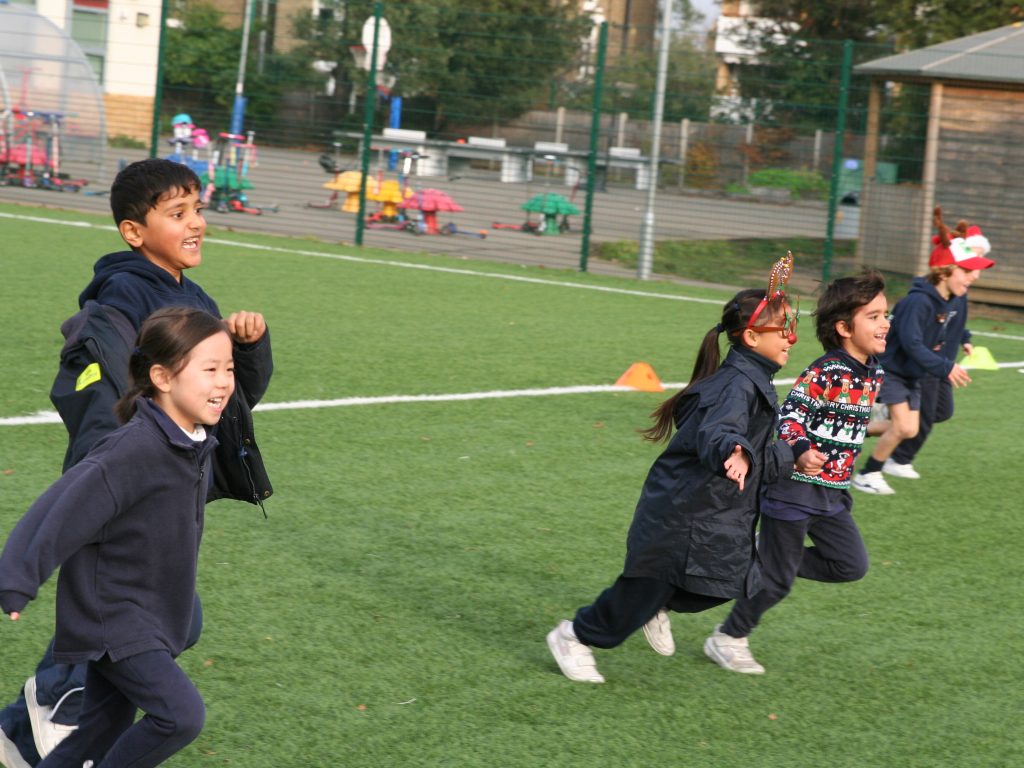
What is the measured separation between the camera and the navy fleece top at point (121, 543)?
2941mm

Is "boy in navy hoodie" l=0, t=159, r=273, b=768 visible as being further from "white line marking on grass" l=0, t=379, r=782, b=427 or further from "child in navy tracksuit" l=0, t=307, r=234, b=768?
"white line marking on grass" l=0, t=379, r=782, b=427

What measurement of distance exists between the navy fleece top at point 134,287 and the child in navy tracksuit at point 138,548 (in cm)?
45

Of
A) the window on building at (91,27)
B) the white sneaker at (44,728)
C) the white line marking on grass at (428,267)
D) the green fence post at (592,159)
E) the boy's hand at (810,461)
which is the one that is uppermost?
the window on building at (91,27)

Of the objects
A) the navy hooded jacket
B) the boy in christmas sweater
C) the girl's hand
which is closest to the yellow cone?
the navy hooded jacket

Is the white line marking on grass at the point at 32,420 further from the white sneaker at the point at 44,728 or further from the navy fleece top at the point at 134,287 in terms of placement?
the white sneaker at the point at 44,728

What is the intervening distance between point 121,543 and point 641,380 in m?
7.10

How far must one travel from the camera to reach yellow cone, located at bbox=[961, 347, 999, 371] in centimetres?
1221

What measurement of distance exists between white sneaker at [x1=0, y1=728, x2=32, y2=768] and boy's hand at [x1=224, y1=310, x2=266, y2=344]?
47.4 inches

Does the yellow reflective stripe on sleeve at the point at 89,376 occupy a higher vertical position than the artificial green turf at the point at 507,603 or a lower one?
higher

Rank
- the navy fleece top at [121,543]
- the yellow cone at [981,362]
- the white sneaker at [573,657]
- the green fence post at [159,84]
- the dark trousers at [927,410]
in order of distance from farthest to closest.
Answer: the green fence post at [159,84], the yellow cone at [981,362], the dark trousers at [927,410], the white sneaker at [573,657], the navy fleece top at [121,543]

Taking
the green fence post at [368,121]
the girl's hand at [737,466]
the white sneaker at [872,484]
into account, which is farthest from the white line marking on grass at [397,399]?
the green fence post at [368,121]

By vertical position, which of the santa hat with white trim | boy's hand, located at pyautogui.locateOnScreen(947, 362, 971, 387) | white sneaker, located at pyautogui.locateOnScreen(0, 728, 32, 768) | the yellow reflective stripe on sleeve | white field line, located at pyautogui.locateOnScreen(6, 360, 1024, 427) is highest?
the santa hat with white trim

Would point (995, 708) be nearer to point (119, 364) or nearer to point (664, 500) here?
point (664, 500)

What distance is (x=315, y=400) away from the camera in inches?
336
